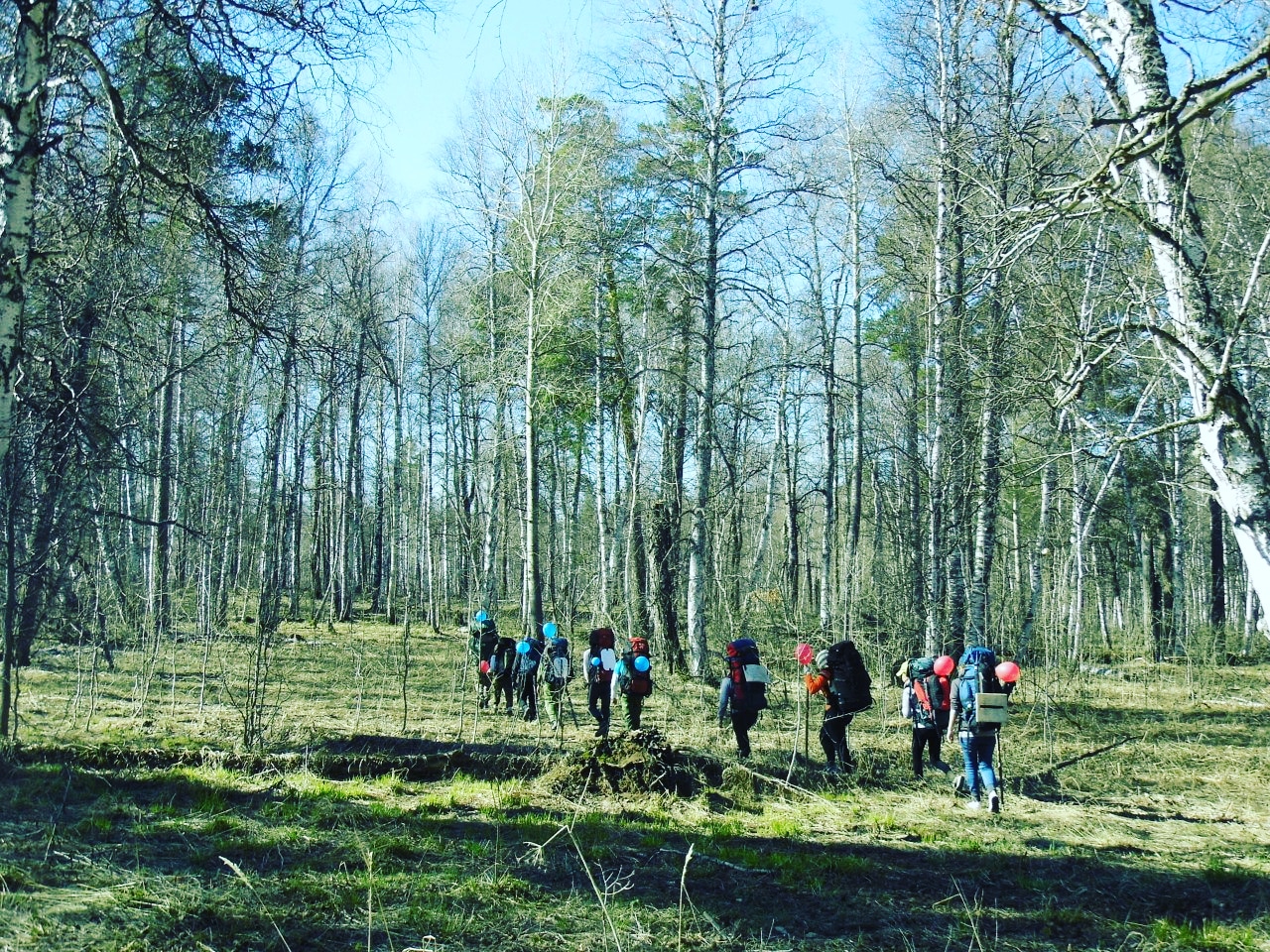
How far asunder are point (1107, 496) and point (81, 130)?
75.6ft

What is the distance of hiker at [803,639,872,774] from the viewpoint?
9352 millimetres

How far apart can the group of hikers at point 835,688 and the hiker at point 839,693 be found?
0.03ft

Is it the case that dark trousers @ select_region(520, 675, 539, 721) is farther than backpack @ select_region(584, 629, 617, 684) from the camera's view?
Yes

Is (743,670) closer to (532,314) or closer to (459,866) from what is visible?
(459,866)

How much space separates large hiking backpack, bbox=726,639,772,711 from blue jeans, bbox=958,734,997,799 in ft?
7.35

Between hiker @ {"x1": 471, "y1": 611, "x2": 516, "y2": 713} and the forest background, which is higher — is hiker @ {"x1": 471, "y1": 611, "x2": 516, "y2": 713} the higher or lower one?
the lower one

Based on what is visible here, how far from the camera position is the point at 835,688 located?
9.43 meters

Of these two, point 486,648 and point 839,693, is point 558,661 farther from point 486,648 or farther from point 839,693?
point 839,693

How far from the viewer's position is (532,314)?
17188mm

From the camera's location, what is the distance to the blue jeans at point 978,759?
25.9 feet

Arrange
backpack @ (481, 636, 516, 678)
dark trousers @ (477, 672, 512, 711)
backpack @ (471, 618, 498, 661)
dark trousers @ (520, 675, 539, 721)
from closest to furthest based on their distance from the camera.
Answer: dark trousers @ (520, 675, 539, 721) < dark trousers @ (477, 672, 512, 711) < backpack @ (481, 636, 516, 678) < backpack @ (471, 618, 498, 661)

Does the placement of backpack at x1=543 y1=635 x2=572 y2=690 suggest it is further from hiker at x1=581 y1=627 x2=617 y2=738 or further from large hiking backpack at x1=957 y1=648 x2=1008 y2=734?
large hiking backpack at x1=957 y1=648 x2=1008 y2=734

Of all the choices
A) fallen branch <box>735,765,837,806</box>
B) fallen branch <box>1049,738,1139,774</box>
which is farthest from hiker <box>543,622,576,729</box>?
fallen branch <box>1049,738,1139,774</box>

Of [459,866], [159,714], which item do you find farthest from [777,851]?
[159,714]
